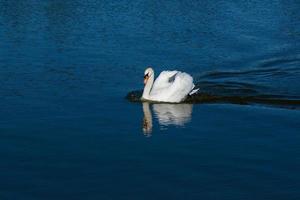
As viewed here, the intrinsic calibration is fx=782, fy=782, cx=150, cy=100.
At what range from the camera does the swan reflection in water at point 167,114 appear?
1847 cm

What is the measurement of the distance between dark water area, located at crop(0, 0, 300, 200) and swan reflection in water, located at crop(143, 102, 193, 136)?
30mm

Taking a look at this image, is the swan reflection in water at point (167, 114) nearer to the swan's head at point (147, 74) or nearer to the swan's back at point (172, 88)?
Result: the swan's back at point (172, 88)

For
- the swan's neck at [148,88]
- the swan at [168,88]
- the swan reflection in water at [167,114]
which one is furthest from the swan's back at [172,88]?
the swan reflection in water at [167,114]

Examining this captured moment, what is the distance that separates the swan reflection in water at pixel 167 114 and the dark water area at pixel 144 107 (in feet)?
0.10

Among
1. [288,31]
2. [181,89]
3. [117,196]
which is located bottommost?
[117,196]

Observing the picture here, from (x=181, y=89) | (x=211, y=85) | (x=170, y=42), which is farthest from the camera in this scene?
(x=170, y=42)

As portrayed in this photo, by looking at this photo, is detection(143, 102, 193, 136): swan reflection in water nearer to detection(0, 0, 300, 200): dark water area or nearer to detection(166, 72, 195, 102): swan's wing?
detection(0, 0, 300, 200): dark water area

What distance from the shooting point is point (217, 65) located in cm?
2408

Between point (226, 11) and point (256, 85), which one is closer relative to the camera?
point (256, 85)

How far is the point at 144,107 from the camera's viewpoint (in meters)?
20.2

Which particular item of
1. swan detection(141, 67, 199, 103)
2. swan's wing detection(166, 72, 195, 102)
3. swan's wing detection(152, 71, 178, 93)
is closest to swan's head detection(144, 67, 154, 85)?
swan detection(141, 67, 199, 103)

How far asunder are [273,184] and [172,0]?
23.1 meters

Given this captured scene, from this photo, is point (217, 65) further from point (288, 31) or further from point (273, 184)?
point (273, 184)

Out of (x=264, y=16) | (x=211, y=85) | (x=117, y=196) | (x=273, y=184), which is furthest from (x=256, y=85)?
(x=264, y=16)
